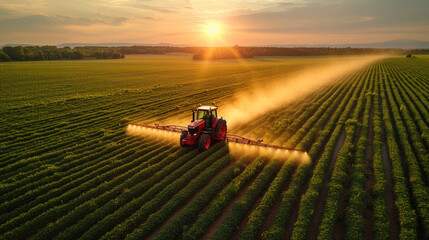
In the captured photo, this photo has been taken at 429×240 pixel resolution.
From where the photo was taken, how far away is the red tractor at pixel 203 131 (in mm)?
14039

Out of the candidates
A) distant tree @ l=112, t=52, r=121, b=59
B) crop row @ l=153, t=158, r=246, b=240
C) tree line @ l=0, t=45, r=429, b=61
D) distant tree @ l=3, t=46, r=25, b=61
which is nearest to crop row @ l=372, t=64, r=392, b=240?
crop row @ l=153, t=158, r=246, b=240

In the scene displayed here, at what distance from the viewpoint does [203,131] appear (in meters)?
14.7

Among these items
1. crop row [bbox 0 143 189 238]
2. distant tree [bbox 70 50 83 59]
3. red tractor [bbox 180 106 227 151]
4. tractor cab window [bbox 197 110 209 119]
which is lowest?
crop row [bbox 0 143 189 238]

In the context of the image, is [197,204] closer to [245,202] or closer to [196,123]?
[245,202]

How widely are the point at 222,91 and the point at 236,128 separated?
58.7ft

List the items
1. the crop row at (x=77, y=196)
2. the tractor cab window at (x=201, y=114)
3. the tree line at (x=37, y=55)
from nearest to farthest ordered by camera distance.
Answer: the crop row at (x=77, y=196)
the tractor cab window at (x=201, y=114)
the tree line at (x=37, y=55)

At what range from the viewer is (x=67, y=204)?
949 centimetres

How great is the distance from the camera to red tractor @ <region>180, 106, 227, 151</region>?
46.1 feet

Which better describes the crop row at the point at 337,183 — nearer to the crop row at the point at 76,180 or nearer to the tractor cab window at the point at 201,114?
the tractor cab window at the point at 201,114

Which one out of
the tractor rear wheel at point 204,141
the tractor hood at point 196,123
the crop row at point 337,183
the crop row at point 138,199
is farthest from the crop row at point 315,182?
the tractor hood at point 196,123

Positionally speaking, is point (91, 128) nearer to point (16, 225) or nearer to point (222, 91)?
point (16, 225)

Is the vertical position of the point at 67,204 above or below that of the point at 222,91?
below

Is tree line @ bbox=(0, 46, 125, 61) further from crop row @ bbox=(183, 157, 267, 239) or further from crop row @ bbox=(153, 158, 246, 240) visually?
crop row @ bbox=(183, 157, 267, 239)

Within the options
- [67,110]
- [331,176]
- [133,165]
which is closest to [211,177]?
[133,165]
